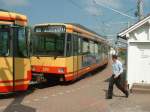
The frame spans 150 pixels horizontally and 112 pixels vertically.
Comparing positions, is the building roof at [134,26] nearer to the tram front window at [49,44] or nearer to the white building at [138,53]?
the white building at [138,53]

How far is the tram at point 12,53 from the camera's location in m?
17.1

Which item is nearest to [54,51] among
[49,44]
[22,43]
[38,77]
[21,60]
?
[49,44]

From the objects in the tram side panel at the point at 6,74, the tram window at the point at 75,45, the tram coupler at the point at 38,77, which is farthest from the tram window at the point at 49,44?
the tram side panel at the point at 6,74

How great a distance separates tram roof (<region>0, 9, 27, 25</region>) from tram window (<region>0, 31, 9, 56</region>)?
57cm

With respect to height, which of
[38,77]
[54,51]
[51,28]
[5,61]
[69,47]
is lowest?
[38,77]

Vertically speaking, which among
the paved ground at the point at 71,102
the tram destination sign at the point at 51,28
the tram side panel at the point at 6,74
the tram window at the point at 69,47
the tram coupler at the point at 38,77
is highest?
the tram destination sign at the point at 51,28

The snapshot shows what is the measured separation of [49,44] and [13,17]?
660 centimetres

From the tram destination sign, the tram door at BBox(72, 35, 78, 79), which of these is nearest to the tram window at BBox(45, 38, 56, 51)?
the tram destination sign

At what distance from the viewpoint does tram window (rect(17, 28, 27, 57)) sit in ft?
59.1

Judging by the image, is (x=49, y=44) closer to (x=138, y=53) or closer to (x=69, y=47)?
(x=69, y=47)

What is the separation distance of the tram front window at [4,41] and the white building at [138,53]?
790 centimetres

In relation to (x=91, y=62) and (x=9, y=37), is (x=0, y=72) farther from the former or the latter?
(x=91, y=62)

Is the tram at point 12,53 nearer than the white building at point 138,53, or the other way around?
the tram at point 12,53

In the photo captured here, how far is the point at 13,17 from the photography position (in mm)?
17422
